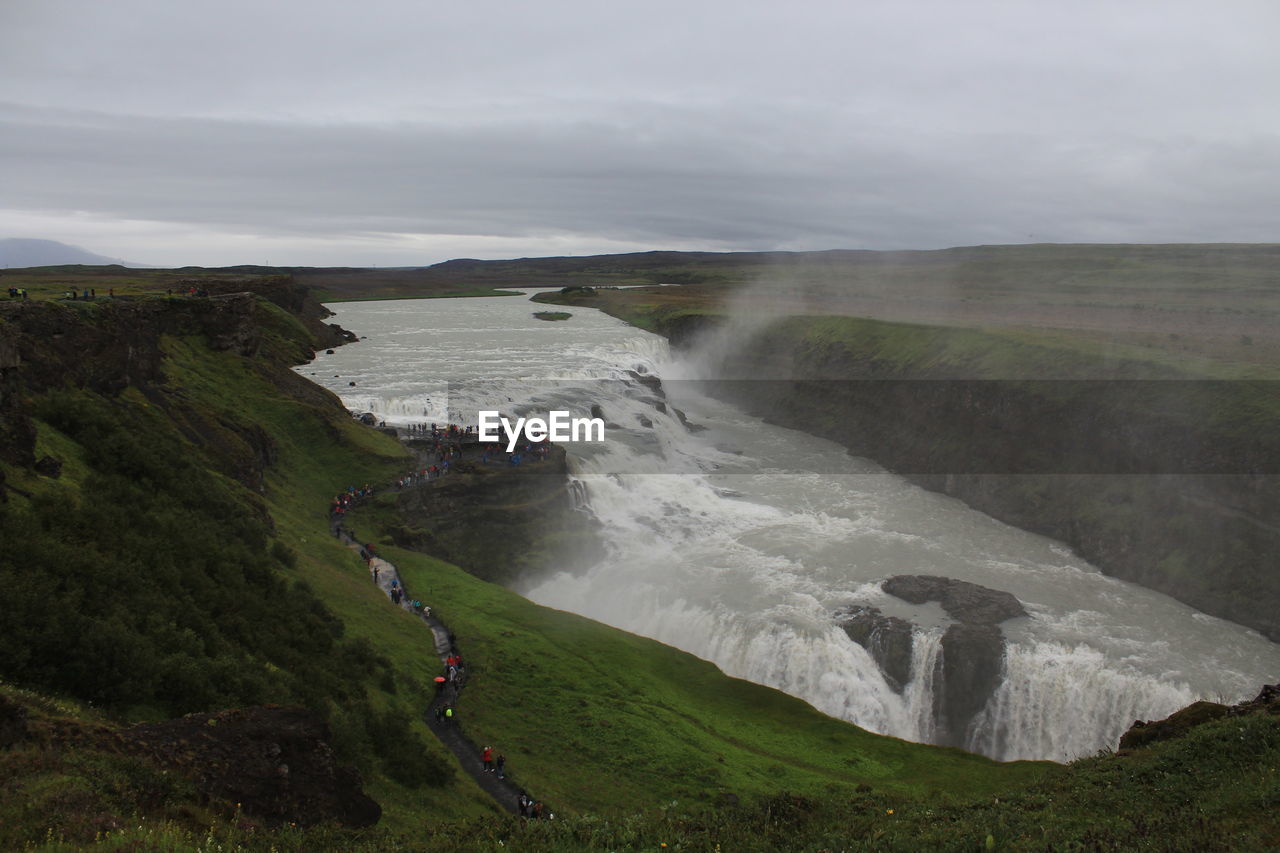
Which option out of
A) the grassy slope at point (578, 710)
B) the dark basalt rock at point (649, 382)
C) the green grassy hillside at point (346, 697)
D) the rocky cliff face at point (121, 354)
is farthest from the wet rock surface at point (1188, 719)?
the dark basalt rock at point (649, 382)

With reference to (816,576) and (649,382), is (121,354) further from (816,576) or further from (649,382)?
(649,382)

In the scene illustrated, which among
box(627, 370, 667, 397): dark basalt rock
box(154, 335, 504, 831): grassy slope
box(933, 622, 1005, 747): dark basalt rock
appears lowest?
box(933, 622, 1005, 747): dark basalt rock

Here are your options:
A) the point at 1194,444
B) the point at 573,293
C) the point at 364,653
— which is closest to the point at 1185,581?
the point at 1194,444

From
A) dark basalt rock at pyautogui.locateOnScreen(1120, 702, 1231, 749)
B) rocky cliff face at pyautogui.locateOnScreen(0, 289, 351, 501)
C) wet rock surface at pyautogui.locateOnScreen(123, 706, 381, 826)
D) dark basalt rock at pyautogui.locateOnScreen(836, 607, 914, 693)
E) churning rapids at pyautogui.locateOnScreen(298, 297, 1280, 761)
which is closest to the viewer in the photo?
wet rock surface at pyautogui.locateOnScreen(123, 706, 381, 826)

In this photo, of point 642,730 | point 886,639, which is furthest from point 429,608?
point 886,639

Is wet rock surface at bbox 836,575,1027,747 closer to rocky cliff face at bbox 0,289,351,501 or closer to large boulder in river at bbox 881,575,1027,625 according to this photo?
large boulder in river at bbox 881,575,1027,625

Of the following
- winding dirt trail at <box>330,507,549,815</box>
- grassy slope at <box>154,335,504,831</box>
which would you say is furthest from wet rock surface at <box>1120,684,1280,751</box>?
grassy slope at <box>154,335,504,831</box>
